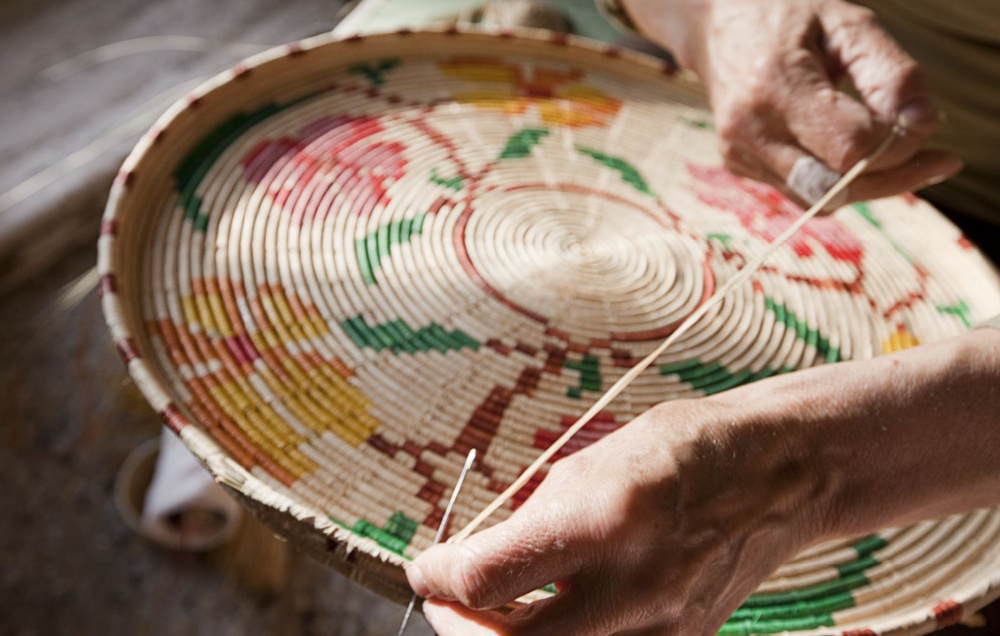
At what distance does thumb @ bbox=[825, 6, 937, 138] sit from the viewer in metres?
0.77

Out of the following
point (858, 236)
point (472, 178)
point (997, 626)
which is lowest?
point (997, 626)

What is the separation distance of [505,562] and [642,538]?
0.08 m

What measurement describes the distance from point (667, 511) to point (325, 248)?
39cm

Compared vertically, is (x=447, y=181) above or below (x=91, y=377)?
above

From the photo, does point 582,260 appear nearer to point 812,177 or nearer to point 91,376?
point 812,177

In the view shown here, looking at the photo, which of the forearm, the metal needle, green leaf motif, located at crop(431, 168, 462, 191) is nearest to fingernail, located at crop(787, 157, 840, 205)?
the forearm

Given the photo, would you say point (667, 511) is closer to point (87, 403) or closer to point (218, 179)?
point (218, 179)

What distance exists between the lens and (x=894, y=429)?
0.58m

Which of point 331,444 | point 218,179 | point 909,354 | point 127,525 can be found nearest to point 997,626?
point 909,354

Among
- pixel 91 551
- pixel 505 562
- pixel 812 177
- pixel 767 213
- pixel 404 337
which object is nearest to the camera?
pixel 505 562

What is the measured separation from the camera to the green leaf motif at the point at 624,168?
0.88 metres

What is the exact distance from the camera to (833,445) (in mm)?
558

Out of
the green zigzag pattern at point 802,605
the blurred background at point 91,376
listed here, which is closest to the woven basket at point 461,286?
the green zigzag pattern at point 802,605

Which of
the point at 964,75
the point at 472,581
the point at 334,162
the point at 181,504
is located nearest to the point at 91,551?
the point at 181,504
